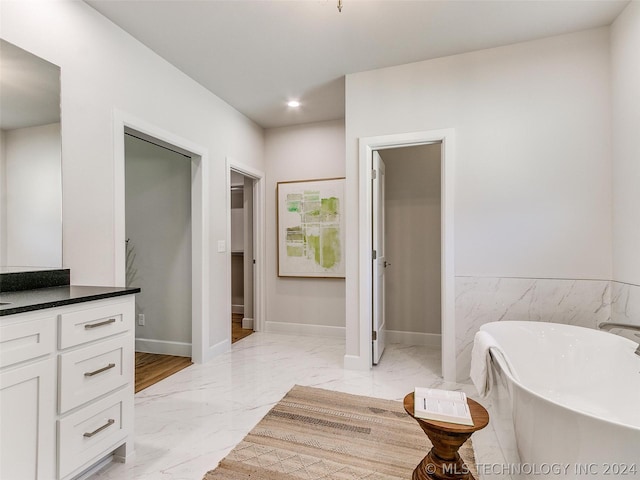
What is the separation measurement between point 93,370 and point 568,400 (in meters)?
2.62

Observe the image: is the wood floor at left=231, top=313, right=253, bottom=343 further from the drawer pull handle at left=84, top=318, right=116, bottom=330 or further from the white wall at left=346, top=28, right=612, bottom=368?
the white wall at left=346, top=28, right=612, bottom=368

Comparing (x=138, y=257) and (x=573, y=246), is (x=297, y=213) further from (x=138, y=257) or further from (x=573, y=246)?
(x=573, y=246)

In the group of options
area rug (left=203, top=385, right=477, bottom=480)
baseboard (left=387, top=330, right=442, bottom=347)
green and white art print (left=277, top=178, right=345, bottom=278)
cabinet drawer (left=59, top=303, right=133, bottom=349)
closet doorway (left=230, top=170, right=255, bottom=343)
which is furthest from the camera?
closet doorway (left=230, top=170, right=255, bottom=343)

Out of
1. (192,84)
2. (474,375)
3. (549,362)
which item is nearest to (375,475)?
(474,375)

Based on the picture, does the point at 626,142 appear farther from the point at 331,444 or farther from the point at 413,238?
the point at 331,444

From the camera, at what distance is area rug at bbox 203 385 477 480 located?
1.62m

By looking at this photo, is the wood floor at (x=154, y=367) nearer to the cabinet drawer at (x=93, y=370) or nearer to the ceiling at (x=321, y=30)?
the cabinet drawer at (x=93, y=370)

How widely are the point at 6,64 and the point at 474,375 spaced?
3.08 meters

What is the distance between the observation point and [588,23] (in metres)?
2.28

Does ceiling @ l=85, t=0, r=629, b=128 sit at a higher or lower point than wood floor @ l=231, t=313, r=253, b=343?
higher

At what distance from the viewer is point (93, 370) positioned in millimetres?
1494

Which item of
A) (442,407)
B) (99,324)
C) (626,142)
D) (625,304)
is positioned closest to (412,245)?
(625,304)

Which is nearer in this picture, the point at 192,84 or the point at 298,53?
the point at 298,53

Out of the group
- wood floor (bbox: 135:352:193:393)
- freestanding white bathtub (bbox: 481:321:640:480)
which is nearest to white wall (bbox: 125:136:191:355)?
Answer: wood floor (bbox: 135:352:193:393)
